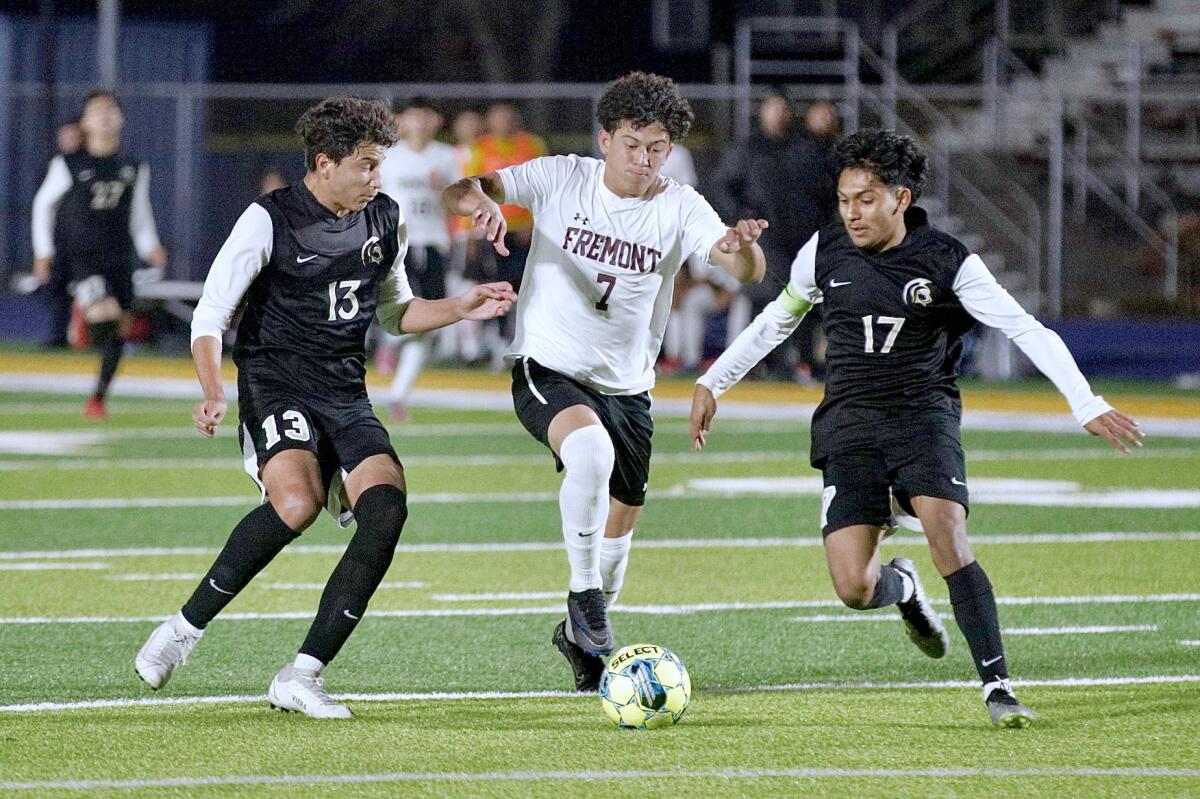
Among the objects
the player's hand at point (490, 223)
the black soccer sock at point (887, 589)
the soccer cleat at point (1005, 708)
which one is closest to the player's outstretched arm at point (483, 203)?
the player's hand at point (490, 223)

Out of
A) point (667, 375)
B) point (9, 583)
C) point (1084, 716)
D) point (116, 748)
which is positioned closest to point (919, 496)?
point (1084, 716)

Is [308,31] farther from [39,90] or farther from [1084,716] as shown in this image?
[1084,716]

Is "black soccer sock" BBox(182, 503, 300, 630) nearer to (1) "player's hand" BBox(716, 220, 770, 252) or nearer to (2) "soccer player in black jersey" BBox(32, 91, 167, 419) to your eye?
(1) "player's hand" BBox(716, 220, 770, 252)

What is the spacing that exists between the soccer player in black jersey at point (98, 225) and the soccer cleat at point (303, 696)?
9.43 metres

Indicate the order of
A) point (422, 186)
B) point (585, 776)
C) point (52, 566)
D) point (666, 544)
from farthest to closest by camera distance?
point (422, 186) < point (666, 544) < point (52, 566) < point (585, 776)

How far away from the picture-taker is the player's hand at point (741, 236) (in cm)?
680

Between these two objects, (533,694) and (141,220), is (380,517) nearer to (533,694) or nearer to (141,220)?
(533,694)

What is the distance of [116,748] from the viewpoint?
5777mm

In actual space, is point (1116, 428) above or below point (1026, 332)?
below

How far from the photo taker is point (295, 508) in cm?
633

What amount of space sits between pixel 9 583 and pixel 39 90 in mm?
16099

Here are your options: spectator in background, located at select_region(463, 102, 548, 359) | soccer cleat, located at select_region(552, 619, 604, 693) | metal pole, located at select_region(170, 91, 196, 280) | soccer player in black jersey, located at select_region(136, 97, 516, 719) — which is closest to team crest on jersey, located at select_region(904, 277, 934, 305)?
soccer player in black jersey, located at select_region(136, 97, 516, 719)

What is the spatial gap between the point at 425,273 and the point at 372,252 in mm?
9432

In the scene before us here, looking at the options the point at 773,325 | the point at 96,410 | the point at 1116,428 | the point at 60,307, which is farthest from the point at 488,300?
the point at 60,307
